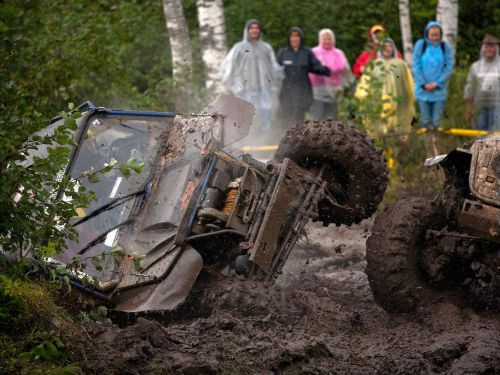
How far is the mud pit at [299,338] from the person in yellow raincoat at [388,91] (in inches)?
197

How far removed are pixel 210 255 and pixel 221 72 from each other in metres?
7.05

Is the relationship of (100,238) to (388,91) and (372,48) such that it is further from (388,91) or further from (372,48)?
(372,48)

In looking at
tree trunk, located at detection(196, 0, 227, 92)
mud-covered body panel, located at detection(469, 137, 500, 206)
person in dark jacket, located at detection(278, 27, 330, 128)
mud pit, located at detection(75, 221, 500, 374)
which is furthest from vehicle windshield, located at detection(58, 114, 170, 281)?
tree trunk, located at detection(196, 0, 227, 92)

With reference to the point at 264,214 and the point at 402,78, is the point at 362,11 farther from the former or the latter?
the point at 264,214

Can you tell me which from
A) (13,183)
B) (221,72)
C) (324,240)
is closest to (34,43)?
(221,72)

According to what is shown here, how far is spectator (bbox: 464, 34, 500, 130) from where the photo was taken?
49.6ft

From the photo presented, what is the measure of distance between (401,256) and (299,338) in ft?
4.22

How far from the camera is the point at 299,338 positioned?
8.02 m

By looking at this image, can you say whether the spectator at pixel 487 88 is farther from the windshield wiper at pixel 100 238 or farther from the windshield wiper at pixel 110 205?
the windshield wiper at pixel 100 238

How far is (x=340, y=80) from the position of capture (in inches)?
636

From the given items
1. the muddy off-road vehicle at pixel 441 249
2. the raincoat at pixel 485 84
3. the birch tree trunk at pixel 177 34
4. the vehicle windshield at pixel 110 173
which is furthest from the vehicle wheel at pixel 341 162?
the birch tree trunk at pixel 177 34

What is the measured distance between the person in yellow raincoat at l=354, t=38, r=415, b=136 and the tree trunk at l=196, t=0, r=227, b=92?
2.22 meters

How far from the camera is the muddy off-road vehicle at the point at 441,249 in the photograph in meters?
8.70

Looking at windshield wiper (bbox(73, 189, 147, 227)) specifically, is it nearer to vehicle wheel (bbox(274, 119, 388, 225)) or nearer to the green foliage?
vehicle wheel (bbox(274, 119, 388, 225))
